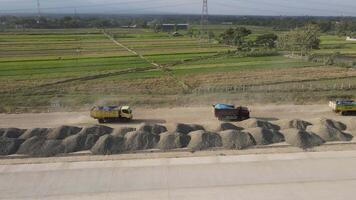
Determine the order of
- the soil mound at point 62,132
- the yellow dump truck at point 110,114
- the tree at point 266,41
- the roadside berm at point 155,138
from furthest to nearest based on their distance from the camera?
1. the tree at point 266,41
2. the yellow dump truck at point 110,114
3. the soil mound at point 62,132
4. the roadside berm at point 155,138

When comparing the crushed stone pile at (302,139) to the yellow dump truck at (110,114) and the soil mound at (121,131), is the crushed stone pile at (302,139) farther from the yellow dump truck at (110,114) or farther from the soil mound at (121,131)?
the yellow dump truck at (110,114)

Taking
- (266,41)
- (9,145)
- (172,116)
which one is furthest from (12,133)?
(266,41)

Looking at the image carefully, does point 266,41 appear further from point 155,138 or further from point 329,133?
point 155,138

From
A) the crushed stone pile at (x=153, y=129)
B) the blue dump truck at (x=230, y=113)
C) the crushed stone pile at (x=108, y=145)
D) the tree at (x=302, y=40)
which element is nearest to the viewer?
the crushed stone pile at (x=108, y=145)

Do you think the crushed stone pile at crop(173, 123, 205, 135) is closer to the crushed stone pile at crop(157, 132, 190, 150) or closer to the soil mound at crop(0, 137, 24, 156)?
the crushed stone pile at crop(157, 132, 190, 150)

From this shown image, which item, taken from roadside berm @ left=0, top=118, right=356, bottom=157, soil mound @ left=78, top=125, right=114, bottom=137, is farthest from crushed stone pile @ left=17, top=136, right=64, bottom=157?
soil mound @ left=78, top=125, right=114, bottom=137

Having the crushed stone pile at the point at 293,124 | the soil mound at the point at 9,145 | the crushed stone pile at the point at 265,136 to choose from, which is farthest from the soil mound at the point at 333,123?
the soil mound at the point at 9,145

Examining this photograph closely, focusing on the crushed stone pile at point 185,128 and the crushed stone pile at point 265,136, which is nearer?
the crushed stone pile at point 265,136
